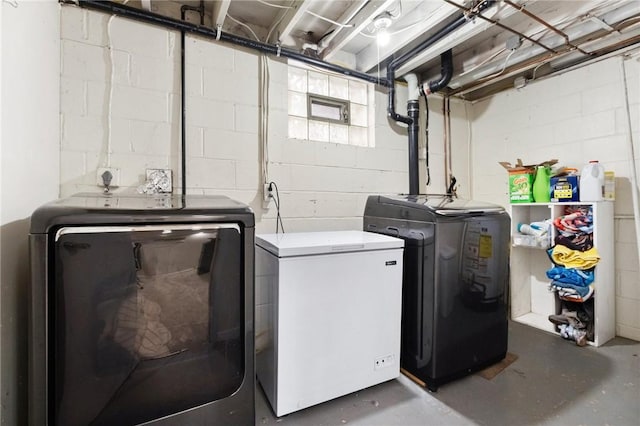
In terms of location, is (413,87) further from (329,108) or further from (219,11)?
(219,11)

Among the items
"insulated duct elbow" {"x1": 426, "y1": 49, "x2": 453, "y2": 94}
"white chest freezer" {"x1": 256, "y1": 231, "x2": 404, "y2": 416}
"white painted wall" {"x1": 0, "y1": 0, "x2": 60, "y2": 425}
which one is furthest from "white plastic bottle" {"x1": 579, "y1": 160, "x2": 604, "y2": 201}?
"white painted wall" {"x1": 0, "y1": 0, "x2": 60, "y2": 425}

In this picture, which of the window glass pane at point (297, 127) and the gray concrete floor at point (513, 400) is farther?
the window glass pane at point (297, 127)

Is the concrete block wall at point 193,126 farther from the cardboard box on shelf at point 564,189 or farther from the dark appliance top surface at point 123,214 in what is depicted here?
the cardboard box on shelf at point 564,189

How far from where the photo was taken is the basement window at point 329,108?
2318mm

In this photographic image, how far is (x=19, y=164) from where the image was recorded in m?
1.05

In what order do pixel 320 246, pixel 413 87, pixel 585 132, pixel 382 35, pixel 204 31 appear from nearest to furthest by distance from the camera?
pixel 320 246
pixel 204 31
pixel 382 35
pixel 585 132
pixel 413 87

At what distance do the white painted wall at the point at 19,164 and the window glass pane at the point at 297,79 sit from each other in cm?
140

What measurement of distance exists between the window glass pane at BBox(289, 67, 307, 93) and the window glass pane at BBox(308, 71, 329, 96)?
5 cm

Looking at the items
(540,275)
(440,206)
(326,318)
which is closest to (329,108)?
(440,206)

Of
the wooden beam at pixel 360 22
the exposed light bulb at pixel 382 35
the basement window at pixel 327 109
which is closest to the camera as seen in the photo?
the wooden beam at pixel 360 22

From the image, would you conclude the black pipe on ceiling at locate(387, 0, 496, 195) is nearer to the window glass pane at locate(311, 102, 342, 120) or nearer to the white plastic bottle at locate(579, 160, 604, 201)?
the window glass pane at locate(311, 102, 342, 120)

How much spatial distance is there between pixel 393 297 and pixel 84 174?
6.13 feet

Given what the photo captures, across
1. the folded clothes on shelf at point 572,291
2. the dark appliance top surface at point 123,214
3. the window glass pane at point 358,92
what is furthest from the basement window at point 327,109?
the folded clothes on shelf at point 572,291

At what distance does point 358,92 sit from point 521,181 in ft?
5.27
